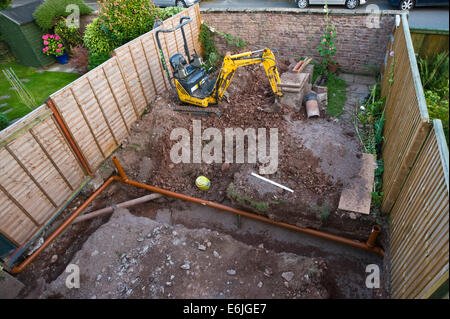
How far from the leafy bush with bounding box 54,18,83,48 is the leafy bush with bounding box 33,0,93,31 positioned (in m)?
0.27

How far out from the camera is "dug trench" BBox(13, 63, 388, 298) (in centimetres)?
496

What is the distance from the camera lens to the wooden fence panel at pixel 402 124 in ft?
13.4

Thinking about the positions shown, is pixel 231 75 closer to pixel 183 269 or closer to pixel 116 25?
pixel 116 25

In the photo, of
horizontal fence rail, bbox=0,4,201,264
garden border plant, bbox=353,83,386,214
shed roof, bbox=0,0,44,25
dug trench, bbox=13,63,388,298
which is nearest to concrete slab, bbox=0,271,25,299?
dug trench, bbox=13,63,388,298

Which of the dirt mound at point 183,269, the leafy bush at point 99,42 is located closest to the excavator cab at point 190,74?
the leafy bush at point 99,42

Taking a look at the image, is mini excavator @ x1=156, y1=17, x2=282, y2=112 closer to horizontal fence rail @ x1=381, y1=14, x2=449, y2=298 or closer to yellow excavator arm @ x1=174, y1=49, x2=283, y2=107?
yellow excavator arm @ x1=174, y1=49, x2=283, y2=107

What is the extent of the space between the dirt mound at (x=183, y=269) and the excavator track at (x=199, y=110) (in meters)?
3.75

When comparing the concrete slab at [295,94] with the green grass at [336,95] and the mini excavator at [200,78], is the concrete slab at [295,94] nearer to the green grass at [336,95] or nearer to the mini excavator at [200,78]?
the mini excavator at [200,78]

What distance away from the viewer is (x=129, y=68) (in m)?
7.81

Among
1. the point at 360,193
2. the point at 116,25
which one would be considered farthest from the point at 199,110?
the point at 360,193

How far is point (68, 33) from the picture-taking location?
11914 mm

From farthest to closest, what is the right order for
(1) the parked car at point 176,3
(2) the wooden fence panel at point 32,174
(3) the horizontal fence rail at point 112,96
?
1. (1) the parked car at point 176,3
2. (3) the horizontal fence rail at point 112,96
3. (2) the wooden fence panel at point 32,174
